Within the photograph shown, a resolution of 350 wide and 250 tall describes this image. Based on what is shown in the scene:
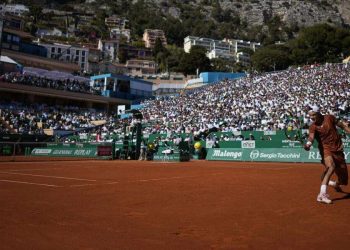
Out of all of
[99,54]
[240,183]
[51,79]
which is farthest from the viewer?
[99,54]

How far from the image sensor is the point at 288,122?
31.3m

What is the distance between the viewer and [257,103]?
39.2 m

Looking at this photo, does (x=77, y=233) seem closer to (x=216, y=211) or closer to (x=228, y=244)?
(x=228, y=244)

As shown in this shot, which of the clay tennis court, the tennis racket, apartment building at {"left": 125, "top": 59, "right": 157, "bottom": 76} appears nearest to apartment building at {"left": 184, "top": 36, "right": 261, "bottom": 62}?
apartment building at {"left": 125, "top": 59, "right": 157, "bottom": 76}

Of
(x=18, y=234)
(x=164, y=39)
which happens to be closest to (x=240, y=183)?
(x=18, y=234)

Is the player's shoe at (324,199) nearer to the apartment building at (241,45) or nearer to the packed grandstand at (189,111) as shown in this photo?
the packed grandstand at (189,111)

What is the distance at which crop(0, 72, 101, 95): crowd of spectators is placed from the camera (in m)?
54.9

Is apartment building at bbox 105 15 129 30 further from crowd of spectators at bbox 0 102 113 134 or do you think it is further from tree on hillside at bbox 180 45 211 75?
crowd of spectators at bbox 0 102 113 134

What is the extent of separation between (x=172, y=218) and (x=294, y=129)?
940 inches

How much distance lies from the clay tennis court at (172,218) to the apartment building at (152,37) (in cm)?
15606

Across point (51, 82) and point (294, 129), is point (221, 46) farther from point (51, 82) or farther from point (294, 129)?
point (294, 129)

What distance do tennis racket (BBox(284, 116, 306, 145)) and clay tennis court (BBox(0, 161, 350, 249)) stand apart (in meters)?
16.6

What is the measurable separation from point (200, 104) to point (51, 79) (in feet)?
89.1

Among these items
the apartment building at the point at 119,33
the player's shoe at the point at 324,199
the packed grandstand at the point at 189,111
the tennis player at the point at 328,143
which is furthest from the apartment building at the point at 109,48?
the player's shoe at the point at 324,199
